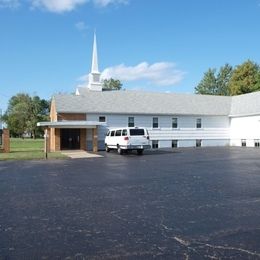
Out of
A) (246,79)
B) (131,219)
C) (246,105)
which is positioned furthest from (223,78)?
(131,219)

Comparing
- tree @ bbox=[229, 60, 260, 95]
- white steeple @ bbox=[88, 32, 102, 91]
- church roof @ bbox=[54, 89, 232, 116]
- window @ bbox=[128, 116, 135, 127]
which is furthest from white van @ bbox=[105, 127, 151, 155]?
tree @ bbox=[229, 60, 260, 95]

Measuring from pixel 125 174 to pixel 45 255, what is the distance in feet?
33.9

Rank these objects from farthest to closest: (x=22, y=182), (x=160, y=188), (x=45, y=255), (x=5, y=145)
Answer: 1. (x=5, y=145)
2. (x=22, y=182)
3. (x=160, y=188)
4. (x=45, y=255)

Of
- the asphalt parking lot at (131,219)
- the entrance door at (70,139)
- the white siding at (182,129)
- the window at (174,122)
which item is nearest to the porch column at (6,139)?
the entrance door at (70,139)

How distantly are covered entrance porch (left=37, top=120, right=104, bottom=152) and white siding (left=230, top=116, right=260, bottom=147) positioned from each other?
16774 mm

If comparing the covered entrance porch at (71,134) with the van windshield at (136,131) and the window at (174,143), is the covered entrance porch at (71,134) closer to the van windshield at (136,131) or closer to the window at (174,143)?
the van windshield at (136,131)

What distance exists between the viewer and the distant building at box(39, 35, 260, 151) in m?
35.4

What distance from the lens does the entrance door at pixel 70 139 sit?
36.2 m

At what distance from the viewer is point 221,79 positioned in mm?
78188

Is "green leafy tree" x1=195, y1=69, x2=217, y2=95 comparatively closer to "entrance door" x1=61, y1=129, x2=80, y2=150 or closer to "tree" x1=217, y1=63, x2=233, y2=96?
"tree" x1=217, y1=63, x2=233, y2=96

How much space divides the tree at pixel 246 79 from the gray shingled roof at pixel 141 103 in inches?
515

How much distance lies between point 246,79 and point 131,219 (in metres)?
55.0

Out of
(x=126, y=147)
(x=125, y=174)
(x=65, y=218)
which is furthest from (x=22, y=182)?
(x=126, y=147)

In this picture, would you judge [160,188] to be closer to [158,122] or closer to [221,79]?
[158,122]
